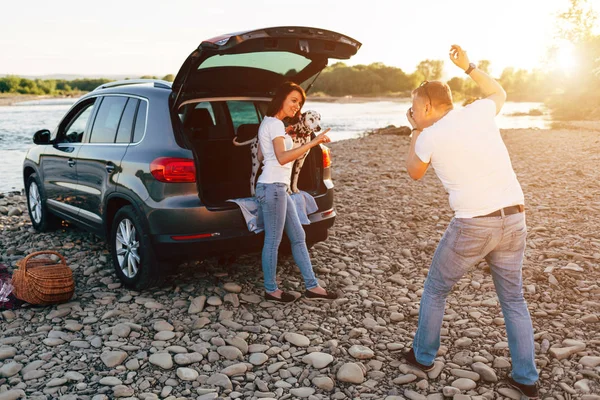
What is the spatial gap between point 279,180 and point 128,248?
157cm

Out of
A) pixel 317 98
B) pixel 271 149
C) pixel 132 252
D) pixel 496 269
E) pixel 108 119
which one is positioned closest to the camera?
pixel 496 269

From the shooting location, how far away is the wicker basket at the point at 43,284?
4801mm

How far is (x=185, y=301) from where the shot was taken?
16.3ft

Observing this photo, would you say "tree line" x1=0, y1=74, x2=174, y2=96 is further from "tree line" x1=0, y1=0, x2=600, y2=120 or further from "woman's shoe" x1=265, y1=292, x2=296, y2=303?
"woman's shoe" x1=265, y1=292, x2=296, y2=303

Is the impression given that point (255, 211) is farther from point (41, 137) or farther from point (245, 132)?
point (41, 137)

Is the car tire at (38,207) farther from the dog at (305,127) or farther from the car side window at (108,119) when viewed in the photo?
the dog at (305,127)

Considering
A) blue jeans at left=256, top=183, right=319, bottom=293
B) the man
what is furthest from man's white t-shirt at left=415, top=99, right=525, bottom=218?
blue jeans at left=256, top=183, right=319, bottom=293

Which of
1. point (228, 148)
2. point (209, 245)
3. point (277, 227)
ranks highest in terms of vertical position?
point (228, 148)

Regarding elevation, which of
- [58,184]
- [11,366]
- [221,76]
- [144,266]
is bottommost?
[11,366]

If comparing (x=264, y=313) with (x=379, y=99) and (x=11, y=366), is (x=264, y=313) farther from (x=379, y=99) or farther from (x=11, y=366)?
(x=379, y=99)

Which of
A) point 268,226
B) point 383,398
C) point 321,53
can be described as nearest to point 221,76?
point 321,53

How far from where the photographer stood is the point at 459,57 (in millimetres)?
3451

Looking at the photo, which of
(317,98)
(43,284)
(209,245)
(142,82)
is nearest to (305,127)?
(209,245)

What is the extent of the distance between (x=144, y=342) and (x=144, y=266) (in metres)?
0.88
